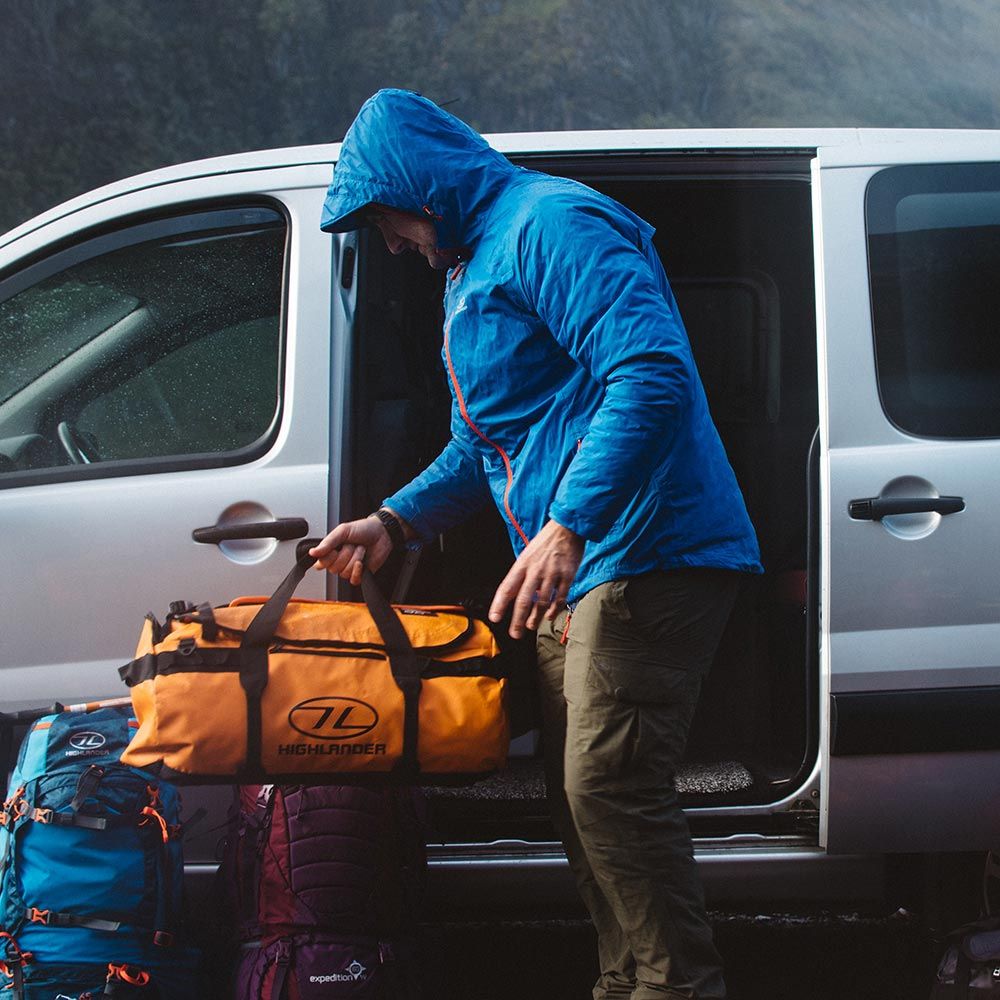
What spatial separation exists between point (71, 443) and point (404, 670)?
40.5 inches

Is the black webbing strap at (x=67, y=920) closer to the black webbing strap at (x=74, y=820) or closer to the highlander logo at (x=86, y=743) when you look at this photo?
the black webbing strap at (x=74, y=820)

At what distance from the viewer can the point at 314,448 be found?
2.46 meters

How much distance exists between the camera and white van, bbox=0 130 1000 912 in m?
2.33

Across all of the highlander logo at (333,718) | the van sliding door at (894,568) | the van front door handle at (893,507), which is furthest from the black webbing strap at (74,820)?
the van front door handle at (893,507)

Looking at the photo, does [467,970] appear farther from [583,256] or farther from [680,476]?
[583,256]

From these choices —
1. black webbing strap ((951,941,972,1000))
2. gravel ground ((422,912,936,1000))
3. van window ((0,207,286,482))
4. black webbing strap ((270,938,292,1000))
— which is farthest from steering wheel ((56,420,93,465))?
black webbing strap ((951,941,972,1000))

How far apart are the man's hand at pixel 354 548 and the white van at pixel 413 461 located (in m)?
0.23

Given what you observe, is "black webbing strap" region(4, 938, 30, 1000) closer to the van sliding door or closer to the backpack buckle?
the backpack buckle

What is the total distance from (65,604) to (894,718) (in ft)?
5.43

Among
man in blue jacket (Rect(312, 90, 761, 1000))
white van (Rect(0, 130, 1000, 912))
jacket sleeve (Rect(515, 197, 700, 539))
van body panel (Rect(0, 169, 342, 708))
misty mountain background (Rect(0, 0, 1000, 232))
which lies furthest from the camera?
misty mountain background (Rect(0, 0, 1000, 232))

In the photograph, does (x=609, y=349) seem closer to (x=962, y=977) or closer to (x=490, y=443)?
(x=490, y=443)

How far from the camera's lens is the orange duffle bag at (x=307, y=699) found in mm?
1979

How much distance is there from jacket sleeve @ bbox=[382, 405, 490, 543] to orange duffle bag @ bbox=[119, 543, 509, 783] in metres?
0.20

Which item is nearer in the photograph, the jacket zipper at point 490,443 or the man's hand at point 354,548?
the jacket zipper at point 490,443
